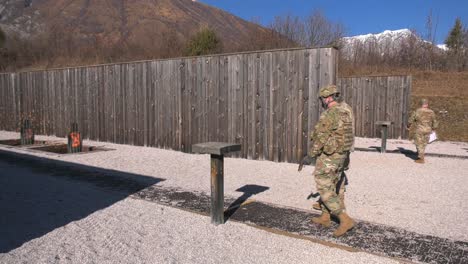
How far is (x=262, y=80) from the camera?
956 cm

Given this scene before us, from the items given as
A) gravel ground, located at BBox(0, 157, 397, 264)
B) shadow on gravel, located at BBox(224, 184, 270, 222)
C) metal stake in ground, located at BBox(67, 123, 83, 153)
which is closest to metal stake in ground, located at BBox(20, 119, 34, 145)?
metal stake in ground, located at BBox(67, 123, 83, 153)

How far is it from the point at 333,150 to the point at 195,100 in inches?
267

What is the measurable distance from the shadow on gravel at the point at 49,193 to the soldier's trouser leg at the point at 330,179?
3106 mm

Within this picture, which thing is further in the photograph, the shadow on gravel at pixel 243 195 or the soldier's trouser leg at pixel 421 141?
the soldier's trouser leg at pixel 421 141

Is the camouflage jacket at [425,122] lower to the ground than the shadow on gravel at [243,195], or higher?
higher

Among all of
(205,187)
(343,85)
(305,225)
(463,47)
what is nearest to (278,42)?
(343,85)

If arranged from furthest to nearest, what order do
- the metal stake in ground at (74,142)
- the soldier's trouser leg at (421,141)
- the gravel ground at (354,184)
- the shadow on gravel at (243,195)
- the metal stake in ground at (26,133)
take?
the metal stake in ground at (26,133), the metal stake in ground at (74,142), the soldier's trouser leg at (421,141), the shadow on gravel at (243,195), the gravel ground at (354,184)

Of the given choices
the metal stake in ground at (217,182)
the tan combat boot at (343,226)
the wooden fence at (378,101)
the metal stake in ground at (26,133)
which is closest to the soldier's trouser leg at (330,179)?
the tan combat boot at (343,226)

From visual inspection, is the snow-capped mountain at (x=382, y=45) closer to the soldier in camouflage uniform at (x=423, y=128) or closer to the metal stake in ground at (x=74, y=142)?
the soldier in camouflage uniform at (x=423, y=128)

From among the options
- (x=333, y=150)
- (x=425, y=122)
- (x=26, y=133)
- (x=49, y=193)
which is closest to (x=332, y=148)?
(x=333, y=150)

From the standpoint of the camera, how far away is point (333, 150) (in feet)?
14.3

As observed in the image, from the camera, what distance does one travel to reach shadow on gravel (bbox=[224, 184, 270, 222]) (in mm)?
5243

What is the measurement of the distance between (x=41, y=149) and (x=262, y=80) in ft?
22.0

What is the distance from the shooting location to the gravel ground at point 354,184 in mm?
4766
